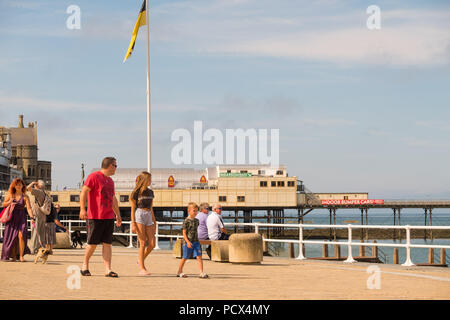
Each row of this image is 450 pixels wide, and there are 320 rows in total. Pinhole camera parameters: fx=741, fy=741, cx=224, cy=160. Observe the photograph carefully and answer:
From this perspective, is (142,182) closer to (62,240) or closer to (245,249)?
(245,249)

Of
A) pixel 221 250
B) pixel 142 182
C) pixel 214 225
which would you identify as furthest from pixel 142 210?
pixel 214 225

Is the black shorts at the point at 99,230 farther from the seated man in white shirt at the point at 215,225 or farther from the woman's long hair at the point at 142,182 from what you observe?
the seated man in white shirt at the point at 215,225

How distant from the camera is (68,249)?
2545cm

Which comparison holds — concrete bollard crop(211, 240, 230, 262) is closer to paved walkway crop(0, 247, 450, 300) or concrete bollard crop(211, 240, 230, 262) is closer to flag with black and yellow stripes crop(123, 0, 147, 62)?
paved walkway crop(0, 247, 450, 300)

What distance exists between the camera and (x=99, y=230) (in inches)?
526

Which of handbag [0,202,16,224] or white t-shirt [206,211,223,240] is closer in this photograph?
handbag [0,202,16,224]

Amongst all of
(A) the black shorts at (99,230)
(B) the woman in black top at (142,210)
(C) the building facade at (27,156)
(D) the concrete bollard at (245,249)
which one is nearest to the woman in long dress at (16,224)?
(B) the woman in black top at (142,210)

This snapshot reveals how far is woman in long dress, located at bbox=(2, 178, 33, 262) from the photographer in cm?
1723

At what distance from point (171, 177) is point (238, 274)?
288 ft

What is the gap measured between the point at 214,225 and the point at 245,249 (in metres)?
1.81

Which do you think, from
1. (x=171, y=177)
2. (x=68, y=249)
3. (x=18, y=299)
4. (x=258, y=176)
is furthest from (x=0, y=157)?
(x=18, y=299)

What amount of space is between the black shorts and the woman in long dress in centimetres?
428

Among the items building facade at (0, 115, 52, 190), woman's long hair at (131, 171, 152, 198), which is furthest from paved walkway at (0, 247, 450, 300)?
building facade at (0, 115, 52, 190)
